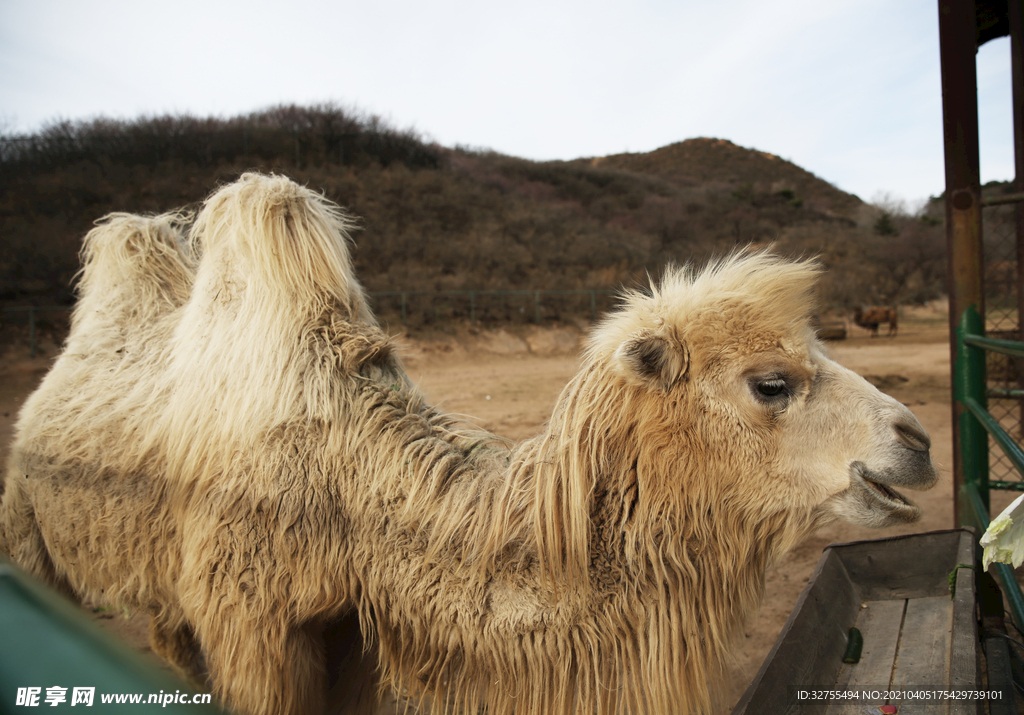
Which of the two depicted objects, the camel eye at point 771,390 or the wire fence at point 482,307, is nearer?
the camel eye at point 771,390

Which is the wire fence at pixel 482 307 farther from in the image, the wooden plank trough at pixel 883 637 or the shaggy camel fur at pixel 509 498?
the shaggy camel fur at pixel 509 498

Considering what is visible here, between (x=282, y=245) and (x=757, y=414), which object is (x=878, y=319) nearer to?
(x=757, y=414)

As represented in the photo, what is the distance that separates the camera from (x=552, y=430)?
2.09 meters

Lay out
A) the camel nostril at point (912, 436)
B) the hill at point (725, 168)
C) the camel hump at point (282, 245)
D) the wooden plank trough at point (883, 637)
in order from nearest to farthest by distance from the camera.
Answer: the camel nostril at point (912, 436)
the wooden plank trough at point (883, 637)
the camel hump at point (282, 245)
the hill at point (725, 168)

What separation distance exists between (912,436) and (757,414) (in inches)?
17.1

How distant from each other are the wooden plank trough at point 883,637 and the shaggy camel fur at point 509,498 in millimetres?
502

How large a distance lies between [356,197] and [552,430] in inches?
1041

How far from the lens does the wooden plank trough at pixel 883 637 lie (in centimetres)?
204

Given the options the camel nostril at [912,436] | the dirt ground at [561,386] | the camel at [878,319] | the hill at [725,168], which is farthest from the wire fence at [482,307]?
the hill at [725,168]

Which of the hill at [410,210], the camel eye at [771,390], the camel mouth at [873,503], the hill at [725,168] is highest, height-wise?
the hill at [725,168]

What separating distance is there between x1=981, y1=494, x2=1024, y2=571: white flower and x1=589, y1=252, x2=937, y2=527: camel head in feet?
1.22

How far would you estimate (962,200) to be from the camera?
3.75 metres

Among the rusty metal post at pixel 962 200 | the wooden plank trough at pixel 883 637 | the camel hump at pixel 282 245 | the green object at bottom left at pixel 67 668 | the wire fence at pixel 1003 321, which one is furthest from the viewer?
the wire fence at pixel 1003 321

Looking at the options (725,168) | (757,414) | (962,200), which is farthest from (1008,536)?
(725,168)
